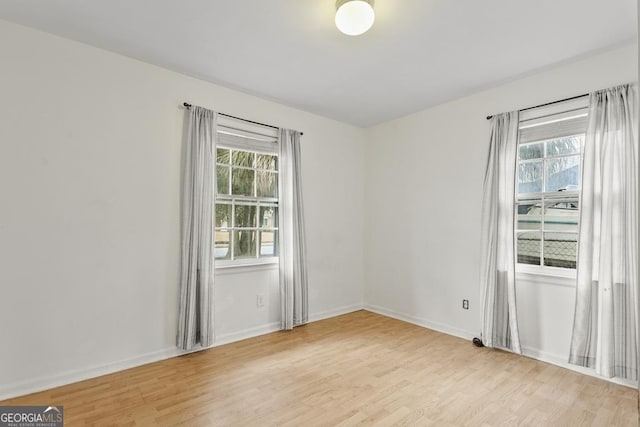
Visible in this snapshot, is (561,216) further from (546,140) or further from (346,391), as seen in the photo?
(346,391)

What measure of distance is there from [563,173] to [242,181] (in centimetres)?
323

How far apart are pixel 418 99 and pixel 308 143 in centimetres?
145

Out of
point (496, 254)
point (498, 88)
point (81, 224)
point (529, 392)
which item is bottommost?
point (529, 392)

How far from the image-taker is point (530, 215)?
10.3 ft

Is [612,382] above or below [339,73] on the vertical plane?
below


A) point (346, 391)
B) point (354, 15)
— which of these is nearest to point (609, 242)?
point (346, 391)

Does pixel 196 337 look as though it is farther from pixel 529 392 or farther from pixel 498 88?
pixel 498 88

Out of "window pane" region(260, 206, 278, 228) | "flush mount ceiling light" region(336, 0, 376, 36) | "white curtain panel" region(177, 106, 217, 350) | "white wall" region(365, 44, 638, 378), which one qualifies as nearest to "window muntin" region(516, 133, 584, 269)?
"white wall" region(365, 44, 638, 378)

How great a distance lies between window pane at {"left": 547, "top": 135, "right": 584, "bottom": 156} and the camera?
2.88m

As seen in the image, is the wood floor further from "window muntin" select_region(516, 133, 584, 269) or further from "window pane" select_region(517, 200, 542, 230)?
"window pane" select_region(517, 200, 542, 230)

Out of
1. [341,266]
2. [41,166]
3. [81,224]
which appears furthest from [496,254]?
[41,166]

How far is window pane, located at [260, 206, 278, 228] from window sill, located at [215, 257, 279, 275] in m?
0.42

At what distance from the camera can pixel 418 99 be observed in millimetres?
3701

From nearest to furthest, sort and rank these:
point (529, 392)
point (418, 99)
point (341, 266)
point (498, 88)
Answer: point (529, 392) → point (498, 88) → point (418, 99) → point (341, 266)
